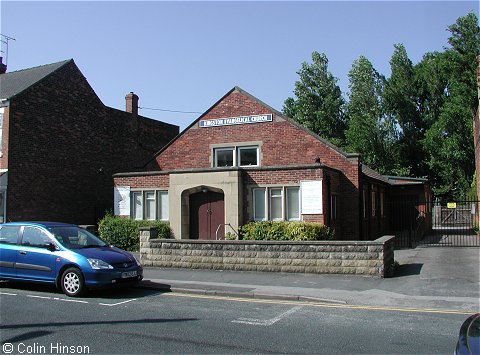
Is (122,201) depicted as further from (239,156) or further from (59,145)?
(59,145)

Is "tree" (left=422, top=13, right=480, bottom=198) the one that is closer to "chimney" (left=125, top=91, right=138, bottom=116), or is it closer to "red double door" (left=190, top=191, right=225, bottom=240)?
"chimney" (left=125, top=91, right=138, bottom=116)

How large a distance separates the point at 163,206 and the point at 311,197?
20.2 feet

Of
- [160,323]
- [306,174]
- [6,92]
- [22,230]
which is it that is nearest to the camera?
[160,323]

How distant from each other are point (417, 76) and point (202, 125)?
30.0m

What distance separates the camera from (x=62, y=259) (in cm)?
1026

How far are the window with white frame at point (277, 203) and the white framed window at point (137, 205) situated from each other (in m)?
5.00

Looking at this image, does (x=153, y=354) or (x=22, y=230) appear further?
(x=22, y=230)

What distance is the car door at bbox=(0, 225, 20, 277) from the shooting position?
10875 millimetres

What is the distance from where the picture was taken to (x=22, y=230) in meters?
11.2

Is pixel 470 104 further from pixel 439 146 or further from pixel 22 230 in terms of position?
pixel 22 230

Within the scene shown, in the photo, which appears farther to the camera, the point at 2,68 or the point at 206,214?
the point at 2,68

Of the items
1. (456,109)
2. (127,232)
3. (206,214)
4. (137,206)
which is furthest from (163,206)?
(456,109)

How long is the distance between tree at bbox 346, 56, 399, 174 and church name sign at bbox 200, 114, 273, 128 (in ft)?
72.3

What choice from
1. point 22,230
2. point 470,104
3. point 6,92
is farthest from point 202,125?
point 470,104
